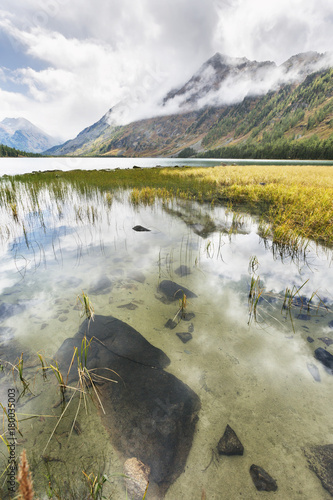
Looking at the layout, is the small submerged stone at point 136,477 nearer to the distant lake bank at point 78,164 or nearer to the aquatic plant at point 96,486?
the aquatic plant at point 96,486

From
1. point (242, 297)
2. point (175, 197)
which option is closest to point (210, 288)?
point (242, 297)

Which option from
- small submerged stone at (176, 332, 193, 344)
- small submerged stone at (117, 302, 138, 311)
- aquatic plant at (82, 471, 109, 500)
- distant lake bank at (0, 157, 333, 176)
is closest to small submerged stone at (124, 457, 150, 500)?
aquatic plant at (82, 471, 109, 500)

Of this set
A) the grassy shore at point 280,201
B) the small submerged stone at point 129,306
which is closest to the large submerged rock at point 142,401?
the small submerged stone at point 129,306

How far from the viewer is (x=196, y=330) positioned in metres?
3.51

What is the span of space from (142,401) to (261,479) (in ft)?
4.24

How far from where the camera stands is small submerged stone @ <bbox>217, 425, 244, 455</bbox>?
208 centimetres

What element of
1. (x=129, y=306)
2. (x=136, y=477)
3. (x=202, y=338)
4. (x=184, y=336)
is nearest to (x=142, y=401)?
(x=136, y=477)

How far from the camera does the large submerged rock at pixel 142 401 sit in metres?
2.05

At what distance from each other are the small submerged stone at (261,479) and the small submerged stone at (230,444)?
0.15 metres

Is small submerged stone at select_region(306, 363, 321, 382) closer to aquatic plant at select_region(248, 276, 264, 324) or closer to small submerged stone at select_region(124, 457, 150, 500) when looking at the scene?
aquatic plant at select_region(248, 276, 264, 324)

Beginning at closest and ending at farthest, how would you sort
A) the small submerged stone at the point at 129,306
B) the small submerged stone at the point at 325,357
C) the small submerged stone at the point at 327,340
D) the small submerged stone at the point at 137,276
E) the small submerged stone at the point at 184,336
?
the small submerged stone at the point at 325,357, the small submerged stone at the point at 327,340, the small submerged stone at the point at 184,336, the small submerged stone at the point at 129,306, the small submerged stone at the point at 137,276

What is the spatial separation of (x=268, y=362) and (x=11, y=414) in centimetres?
309

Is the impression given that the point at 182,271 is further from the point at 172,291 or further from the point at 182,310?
the point at 182,310

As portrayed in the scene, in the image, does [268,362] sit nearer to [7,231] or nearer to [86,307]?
[86,307]
